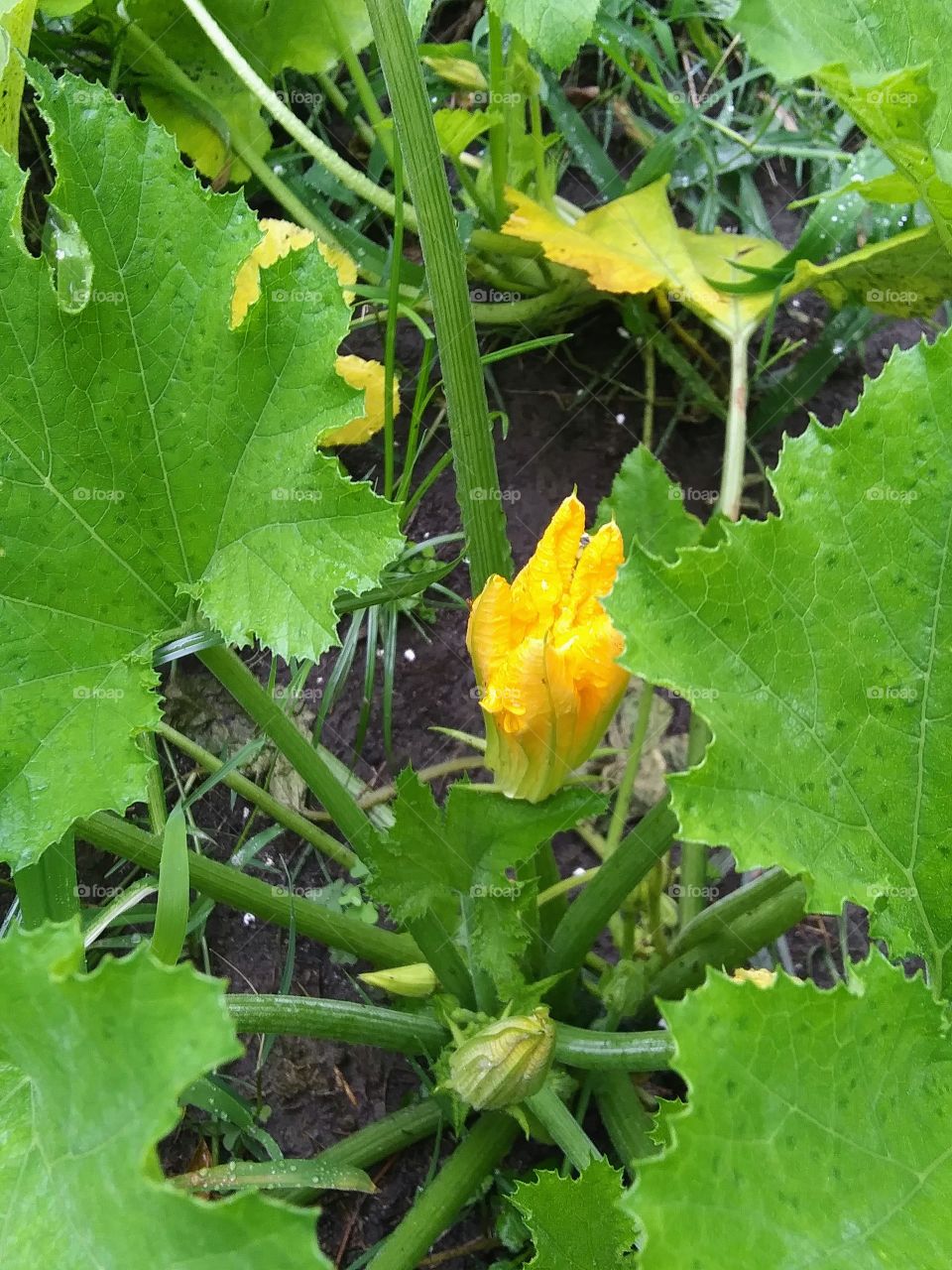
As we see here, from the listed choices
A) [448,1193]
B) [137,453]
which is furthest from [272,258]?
[448,1193]

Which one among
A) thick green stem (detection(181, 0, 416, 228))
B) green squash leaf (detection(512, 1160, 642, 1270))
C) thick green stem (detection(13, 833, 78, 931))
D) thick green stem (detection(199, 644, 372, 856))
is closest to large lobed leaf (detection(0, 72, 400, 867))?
thick green stem (detection(199, 644, 372, 856))

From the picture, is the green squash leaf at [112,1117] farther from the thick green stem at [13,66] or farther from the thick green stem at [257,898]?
the thick green stem at [13,66]

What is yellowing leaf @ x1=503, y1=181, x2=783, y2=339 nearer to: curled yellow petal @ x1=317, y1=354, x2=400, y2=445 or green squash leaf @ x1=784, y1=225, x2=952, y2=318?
green squash leaf @ x1=784, y1=225, x2=952, y2=318

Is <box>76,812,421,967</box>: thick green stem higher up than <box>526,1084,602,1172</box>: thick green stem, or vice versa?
<box>76,812,421,967</box>: thick green stem

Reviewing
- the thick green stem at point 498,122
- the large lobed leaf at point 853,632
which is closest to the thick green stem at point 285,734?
the large lobed leaf at point 853,632

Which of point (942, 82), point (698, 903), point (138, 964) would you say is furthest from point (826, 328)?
point (138, 964)

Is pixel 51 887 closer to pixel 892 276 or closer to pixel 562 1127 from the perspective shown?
pixel 562 1127
